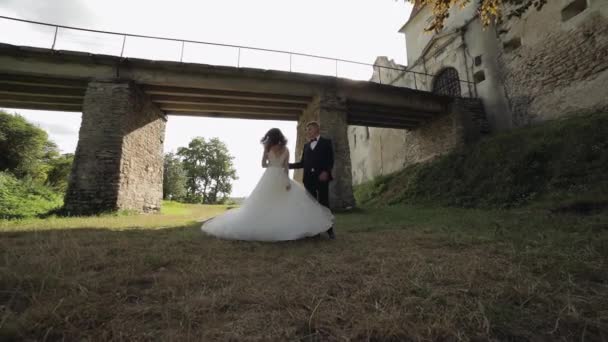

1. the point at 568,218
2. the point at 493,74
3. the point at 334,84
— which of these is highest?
the point at 493,74

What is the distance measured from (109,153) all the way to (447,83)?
52.7 ft

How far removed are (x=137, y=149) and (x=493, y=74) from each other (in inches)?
608

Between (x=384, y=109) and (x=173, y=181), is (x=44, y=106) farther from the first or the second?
(x=173, y=181)

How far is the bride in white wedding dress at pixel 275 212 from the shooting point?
3.62 meters

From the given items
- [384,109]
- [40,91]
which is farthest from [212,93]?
[384,109]

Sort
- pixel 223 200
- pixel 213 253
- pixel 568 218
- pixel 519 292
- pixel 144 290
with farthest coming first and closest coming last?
pixel 223 200, pixel 568 218, pixel 213 253, pixel 144 290, pixel 519 292

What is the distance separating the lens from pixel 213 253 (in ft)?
9.12

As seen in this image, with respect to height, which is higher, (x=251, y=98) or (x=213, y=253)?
(x=251, y=98)

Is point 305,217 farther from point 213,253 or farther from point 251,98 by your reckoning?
point 251,98

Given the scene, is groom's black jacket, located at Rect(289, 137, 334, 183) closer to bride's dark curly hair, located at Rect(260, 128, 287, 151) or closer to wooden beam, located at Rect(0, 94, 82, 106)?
bride's dark curly hair, located at Rect(260, 128, 287, 151)

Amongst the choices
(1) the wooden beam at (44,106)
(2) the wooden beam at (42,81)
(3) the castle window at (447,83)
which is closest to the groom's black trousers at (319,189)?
(2) the wooden beam at (42,81)

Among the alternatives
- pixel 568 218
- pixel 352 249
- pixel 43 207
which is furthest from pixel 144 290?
pixel 43 207

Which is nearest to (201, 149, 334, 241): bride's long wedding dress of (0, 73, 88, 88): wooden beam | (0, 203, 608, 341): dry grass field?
(0, 203, 608, 341): dry grass field

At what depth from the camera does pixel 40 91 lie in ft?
29.6
